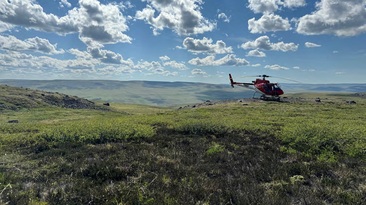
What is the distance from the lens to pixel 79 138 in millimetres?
17375

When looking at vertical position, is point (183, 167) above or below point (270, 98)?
below

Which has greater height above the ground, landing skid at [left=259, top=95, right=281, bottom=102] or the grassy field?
landing skid at [left=259, top=95, right=281, bottom=102]

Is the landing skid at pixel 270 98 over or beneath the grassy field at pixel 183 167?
over

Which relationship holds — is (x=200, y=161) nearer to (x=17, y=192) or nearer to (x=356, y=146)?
(x=17, y=192)

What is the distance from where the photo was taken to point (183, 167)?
11594 mm

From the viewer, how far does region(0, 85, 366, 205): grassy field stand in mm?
8484

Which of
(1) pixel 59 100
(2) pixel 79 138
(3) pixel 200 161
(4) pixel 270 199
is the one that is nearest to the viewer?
(4) pixel 270 199

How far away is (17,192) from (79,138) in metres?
9.00

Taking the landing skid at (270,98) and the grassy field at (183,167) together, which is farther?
the landing skid at (270,98)

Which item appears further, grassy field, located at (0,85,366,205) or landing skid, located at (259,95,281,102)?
landing skid, located at (259,95,281,102)

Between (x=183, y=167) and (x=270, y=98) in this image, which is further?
(x=270, y=98)

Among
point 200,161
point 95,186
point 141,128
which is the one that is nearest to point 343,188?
point 200,161

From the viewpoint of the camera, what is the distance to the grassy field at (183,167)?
848 centimetres

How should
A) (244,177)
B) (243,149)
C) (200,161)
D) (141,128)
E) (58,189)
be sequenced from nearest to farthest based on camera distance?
(58,189) → (244,177) → (200,161) → (243,149) → (141,128)
